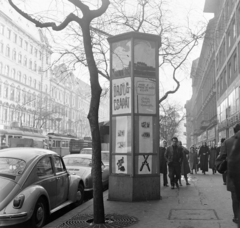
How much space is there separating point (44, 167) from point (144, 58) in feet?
13.9

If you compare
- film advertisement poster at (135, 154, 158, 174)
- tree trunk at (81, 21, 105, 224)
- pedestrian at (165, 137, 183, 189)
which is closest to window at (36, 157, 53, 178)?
tree trunk at (81, 21, 105, 224)

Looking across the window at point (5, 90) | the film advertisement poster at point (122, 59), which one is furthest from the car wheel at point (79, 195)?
the window at point (5, 90)

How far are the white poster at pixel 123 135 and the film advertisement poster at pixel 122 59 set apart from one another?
50.9 inches

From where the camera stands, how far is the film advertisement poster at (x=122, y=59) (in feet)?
30.0

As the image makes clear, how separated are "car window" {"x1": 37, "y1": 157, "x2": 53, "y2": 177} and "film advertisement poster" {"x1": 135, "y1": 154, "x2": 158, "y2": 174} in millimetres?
2578

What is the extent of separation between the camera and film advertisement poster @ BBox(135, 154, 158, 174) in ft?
29.0

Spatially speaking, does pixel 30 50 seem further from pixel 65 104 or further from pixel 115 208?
pixel 115 208

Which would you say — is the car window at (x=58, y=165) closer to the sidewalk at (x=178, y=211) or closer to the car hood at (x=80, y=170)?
the sidewalk at (x=178, y=211)

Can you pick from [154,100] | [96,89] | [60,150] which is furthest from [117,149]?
[60,150]

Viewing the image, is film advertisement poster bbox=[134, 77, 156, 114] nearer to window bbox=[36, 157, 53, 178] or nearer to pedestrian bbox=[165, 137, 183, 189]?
pedestrian bbox=[165, 137, 183, 189]

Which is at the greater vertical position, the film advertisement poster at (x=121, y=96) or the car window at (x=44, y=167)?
the film advertisement poster at (x=121, y=96)

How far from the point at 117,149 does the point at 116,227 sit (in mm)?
3426

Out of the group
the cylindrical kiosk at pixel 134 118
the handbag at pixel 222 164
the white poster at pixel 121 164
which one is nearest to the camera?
the handbag at pixel 222 164

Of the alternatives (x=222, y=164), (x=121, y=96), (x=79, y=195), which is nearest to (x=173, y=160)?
(x=121, y=96)
